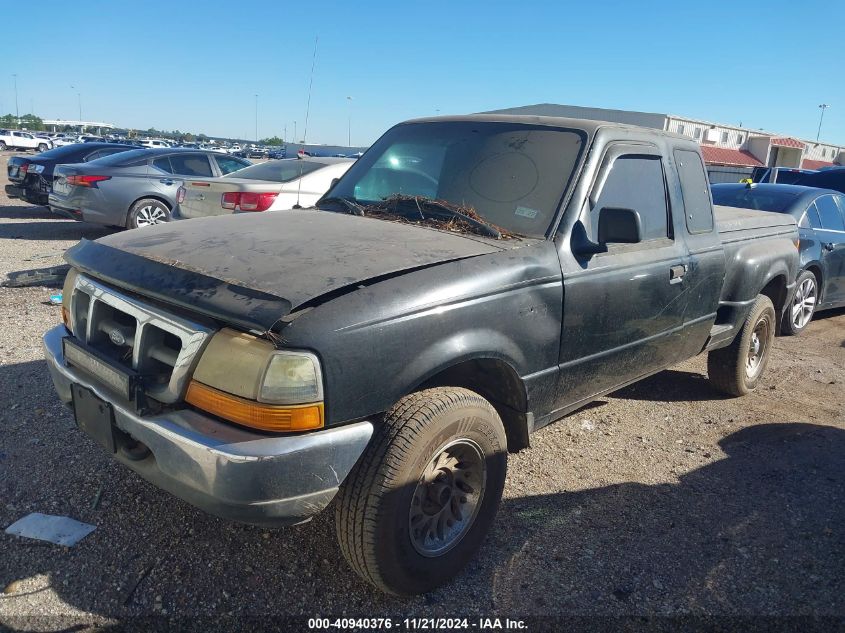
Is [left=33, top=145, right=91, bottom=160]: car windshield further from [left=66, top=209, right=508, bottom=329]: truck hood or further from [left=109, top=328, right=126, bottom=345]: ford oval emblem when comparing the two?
[left=109, top=328, right=126, bottom=345]: ford oval emblem

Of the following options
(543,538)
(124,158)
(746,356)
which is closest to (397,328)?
(543,538)

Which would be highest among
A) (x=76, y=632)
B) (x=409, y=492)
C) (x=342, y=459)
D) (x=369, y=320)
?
(x=369, y=320)

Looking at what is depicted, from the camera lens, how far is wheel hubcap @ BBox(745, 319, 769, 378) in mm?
5340

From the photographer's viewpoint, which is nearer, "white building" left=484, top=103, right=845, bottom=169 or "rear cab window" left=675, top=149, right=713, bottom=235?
"rear cab window" left=675, top=149, right=713, bottom=235

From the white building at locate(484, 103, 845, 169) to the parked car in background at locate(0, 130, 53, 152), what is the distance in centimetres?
3596

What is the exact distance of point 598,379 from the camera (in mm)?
3490

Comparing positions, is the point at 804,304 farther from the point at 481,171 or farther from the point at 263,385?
the point at 263,385

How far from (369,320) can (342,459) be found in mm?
489

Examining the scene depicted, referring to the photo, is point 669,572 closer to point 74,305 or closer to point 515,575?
point 515,575

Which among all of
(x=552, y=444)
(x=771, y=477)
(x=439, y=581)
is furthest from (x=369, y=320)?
(x=771, y=477)

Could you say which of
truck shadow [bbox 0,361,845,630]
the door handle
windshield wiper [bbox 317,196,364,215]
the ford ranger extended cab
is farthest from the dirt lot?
windshield wiper [bbox 317,196,364,215]

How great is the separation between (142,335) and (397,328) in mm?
954

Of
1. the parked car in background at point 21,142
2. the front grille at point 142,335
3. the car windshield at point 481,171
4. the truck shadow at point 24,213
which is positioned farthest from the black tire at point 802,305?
the parked car in background at point 21,142

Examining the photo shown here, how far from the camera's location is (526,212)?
3291 millimetres
